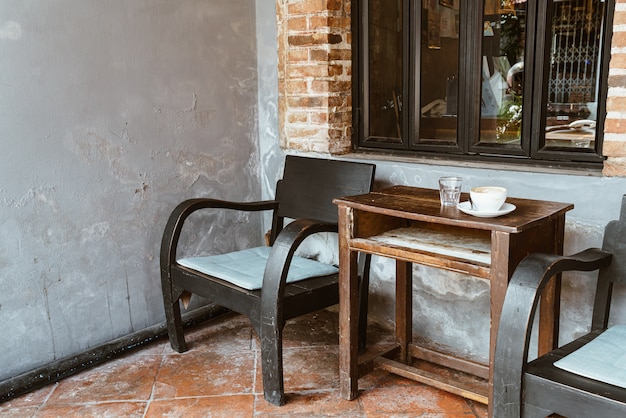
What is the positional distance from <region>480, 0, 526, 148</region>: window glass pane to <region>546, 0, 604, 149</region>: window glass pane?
13 centimetres

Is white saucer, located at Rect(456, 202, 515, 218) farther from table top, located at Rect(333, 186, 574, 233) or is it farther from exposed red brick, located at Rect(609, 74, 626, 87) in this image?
exposed red brick, located at Rect(609, 74, 626, 87)

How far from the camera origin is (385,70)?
120 inches

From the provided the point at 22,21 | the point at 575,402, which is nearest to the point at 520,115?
the point at 575,402

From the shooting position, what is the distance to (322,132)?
3.11 meters

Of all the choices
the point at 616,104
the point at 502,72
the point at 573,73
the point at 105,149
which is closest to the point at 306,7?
the point at 502,72

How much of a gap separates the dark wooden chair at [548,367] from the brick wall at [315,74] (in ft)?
4.89

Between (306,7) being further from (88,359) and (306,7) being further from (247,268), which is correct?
(88,359)

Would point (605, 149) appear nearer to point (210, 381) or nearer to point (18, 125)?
point (210, 381)

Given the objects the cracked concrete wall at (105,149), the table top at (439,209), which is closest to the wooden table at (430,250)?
the table top at (439,209)

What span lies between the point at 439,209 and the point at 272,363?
2.85ft

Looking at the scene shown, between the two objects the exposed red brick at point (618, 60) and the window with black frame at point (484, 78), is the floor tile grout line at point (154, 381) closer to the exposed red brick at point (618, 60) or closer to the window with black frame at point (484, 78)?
the window with black frame at point (484, 78)

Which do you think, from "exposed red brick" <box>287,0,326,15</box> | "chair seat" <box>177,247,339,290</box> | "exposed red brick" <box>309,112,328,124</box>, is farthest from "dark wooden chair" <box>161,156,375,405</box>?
"exposed red brick" <box>287,0,326,15</box>

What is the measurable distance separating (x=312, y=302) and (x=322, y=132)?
0.98 meters

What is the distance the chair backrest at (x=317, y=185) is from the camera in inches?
109
